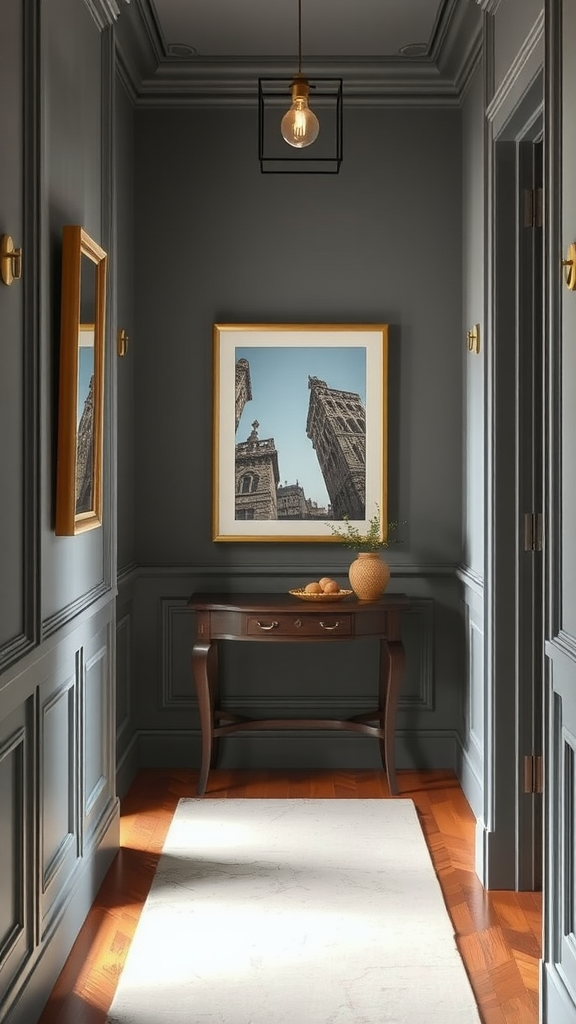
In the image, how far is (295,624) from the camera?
4445 millimetres

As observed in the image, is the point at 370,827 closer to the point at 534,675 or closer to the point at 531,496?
the point at 534,675

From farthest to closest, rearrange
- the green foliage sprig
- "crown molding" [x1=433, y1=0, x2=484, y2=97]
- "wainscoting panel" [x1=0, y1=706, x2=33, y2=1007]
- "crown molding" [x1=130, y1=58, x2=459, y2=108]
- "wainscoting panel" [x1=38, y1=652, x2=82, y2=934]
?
the green foliage sprig < "crown molding" [x1=130, y1=58, x2=459, y2=108] < "crown molding" [x1=433, y1=0, x2=484, y2=97] < "wainscoting panel" [x1=38, y1=652, x2=82, y2=934] < "wainscoting panel" [x1=0, y1=706, x2=33, y2=1007]

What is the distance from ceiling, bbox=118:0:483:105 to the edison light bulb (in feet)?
2.43

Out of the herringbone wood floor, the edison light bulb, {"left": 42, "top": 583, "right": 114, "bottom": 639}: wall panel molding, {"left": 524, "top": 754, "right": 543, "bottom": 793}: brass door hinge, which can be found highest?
the edison light bulb

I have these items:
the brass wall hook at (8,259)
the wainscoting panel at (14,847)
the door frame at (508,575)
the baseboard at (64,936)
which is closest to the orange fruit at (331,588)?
the door frame at (508,575)

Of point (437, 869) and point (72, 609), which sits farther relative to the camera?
point (437, 869)

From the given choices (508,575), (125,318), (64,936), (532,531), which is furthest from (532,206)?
(64,936)

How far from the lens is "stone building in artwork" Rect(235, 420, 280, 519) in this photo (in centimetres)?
486

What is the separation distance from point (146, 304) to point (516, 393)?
203cm

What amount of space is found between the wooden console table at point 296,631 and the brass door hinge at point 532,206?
5.64 feet

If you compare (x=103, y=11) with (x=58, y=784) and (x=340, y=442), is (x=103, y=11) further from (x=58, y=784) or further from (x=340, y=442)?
(x=58, y=784)

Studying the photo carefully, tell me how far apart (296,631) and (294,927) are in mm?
1482

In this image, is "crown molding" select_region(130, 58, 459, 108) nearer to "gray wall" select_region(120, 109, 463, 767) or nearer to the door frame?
"gray wall" select_region(120, 109, 463, 767)

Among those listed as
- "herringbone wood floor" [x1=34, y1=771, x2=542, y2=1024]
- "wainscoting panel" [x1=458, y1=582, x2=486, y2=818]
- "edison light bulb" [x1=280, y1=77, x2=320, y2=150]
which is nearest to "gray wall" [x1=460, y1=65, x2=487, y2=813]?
"wainscoting panel" [x1=458, y1=582, x2=486, y2=818]
